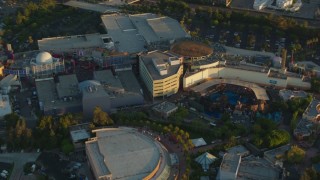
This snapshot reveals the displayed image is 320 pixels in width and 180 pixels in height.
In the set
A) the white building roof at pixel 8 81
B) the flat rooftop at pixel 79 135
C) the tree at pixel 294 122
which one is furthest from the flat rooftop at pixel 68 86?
the tree at pixel 294 122

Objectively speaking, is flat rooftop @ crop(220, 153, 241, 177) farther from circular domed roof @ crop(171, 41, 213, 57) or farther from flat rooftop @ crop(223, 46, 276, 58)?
flat rooftop @ crop(223, 46, 276, 58)

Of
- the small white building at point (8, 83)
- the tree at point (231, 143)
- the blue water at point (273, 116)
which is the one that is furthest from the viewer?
the small white building at point (8, 83)

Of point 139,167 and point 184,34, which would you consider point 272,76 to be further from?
point 139,167

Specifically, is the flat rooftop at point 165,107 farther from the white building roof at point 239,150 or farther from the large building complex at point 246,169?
the large building complex at point 246,169

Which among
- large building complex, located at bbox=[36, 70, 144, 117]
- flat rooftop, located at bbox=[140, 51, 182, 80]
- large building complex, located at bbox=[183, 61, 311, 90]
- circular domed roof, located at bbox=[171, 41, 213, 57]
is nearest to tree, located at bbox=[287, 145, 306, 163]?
large building complex, located at bbox=[183, 61, 311, 90]

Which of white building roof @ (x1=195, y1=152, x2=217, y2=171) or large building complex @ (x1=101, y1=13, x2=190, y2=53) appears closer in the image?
white building roof @ (x1=195, y1=152, x2=217, y2=171)

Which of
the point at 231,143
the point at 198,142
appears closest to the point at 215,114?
Answer: the point at 198,142
